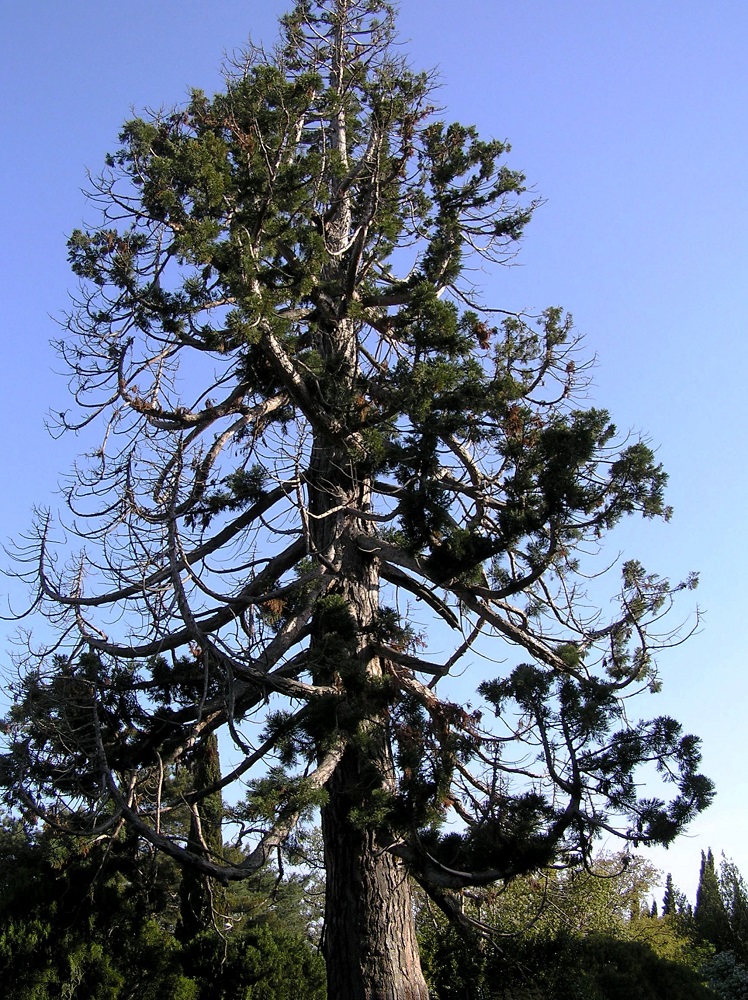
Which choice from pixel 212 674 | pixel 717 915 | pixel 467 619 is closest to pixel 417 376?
pixel 467 619

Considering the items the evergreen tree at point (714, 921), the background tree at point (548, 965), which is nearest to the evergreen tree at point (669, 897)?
the evergreen tree at point (714, 921)

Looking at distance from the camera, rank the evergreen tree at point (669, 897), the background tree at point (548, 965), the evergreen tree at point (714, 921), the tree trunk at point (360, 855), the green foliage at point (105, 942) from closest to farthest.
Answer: the tree trunk at point (360, 855)
the green foliage at point (105, 942)
the background tree at point (548, 965)
the evergreen tree at point (714, 921)
the evergreen tree at point (669, 897)

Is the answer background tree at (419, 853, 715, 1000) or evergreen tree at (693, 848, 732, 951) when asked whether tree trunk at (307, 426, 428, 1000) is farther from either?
evergreen tree at (693, 848, 732, 951)

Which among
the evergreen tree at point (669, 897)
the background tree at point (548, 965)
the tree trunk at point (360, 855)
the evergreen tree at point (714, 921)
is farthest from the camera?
the evergreen tree at point (669, 897)

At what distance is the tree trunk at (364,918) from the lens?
6996 millimetres

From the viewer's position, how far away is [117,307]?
8.81 metres

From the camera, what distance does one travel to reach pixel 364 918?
7184 mm

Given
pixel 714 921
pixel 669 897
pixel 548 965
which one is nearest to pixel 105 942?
pixel 548 965

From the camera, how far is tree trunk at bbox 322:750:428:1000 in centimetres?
700

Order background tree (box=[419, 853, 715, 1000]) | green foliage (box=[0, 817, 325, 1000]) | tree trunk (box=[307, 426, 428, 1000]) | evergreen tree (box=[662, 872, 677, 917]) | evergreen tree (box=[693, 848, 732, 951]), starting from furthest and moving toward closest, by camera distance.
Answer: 1. evergreen tree (box=[662, 872, 677, 917])
2. evergreen tree (box=[693, 848, 732, 951])
3. background tree (box=[419, 853, 715, 1000])
4. green foliage (box=[0, 817, 325, 1000])
5. tree trunk (box=[307, 426, 428, 1000])

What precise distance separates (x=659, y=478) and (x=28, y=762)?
5.07 metres

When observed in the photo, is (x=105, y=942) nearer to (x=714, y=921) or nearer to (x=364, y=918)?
(x=364, y=918)

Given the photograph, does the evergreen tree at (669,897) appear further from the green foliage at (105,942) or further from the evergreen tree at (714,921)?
the green foliage at (105,942)

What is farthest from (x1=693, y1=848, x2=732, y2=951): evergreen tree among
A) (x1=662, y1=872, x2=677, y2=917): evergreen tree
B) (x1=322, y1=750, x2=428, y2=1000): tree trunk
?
(x1=322, y1=750, x2=428, y2=1000): tree trunk
